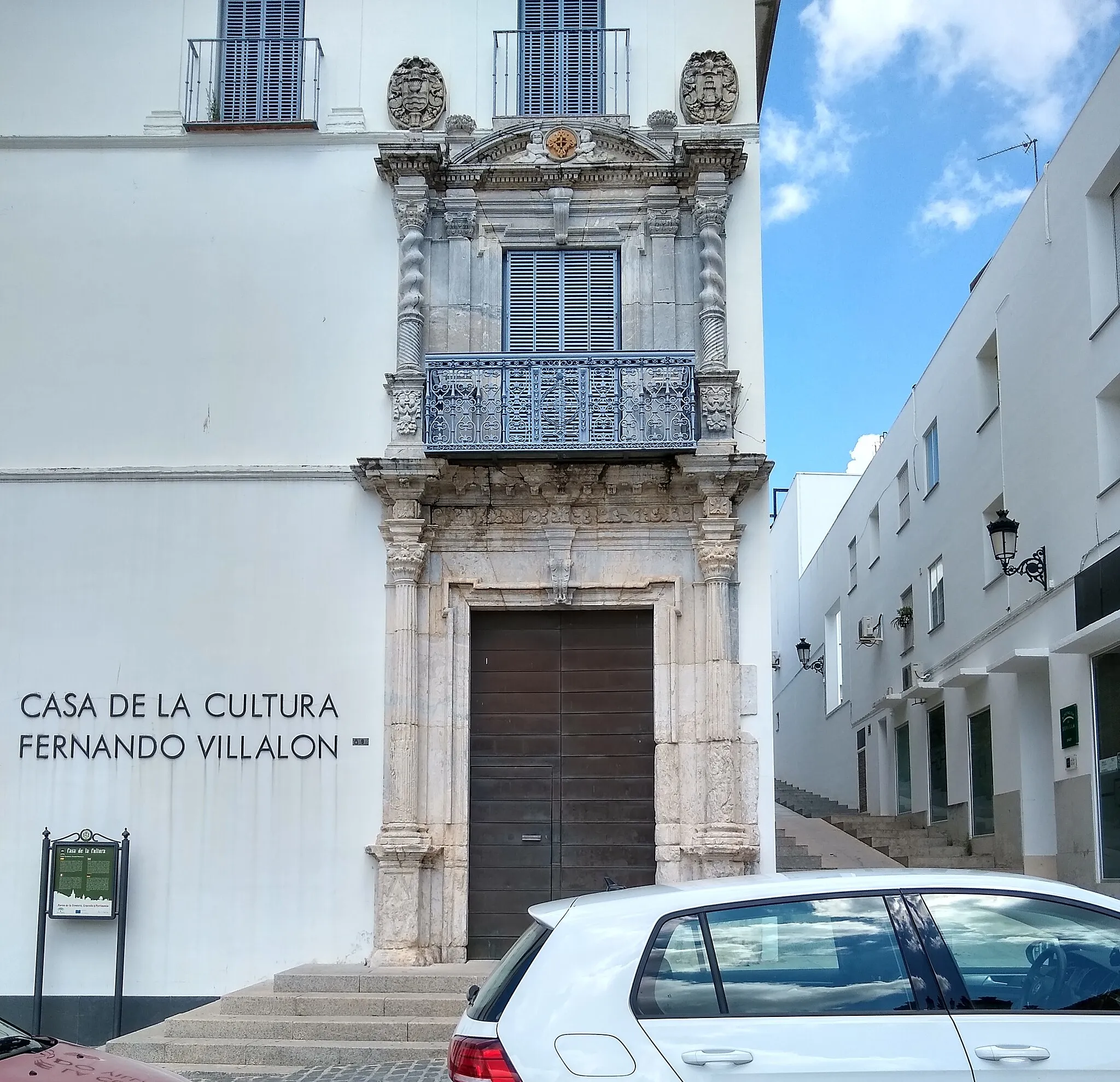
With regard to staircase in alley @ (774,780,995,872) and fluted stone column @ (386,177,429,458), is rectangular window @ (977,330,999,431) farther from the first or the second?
fluted stone column @ (386,177,429,458)

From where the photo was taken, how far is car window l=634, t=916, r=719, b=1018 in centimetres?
467

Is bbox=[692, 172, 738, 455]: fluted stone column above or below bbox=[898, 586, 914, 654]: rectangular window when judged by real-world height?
above

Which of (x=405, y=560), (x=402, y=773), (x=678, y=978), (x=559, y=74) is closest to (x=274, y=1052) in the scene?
(x=402, y=773)

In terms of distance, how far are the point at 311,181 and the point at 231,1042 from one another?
26.0 feet

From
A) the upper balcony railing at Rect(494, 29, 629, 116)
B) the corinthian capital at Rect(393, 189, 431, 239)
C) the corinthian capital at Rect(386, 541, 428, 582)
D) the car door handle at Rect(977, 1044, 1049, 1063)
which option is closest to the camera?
the car door handle at Rect(977, 1044, 1049, 1063)

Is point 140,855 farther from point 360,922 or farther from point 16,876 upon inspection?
point 360,922

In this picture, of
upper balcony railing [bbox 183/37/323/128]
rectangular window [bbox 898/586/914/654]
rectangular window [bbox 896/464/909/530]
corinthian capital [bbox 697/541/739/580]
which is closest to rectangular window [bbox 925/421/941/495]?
rectangular window [bbox 896/464/909/530]

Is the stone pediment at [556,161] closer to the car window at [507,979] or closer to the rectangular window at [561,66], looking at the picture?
the rectangular window at [561,66]

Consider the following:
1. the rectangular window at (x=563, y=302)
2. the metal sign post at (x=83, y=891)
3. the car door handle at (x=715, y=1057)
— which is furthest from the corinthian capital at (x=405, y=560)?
the car door handle at (x=715, y=1057)

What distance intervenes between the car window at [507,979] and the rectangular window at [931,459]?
58.7 ft

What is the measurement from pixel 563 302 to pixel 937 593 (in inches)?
398

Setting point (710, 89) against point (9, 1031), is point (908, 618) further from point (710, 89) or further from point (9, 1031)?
point (9, 1031)

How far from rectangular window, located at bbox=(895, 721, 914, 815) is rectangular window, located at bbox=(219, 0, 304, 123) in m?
14.3

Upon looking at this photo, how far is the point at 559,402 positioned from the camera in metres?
13.2
